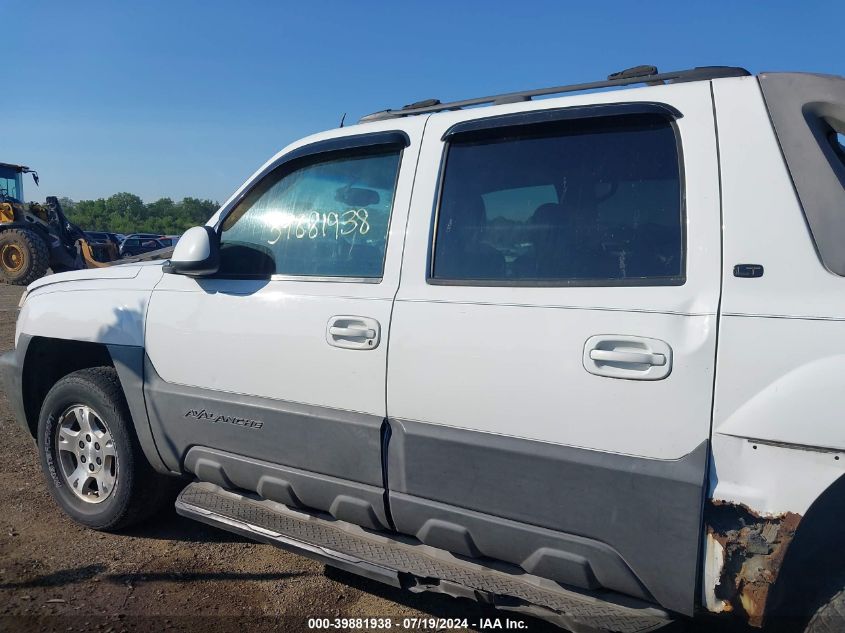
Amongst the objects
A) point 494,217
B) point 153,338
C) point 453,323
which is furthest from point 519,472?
point 153,338

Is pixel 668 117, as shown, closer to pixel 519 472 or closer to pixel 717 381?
pixel 717 381

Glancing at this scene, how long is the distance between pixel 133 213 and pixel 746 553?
236 feet

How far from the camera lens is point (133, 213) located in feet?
220

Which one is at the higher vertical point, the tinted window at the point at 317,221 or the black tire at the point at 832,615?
the tinted window at the point at 317,221

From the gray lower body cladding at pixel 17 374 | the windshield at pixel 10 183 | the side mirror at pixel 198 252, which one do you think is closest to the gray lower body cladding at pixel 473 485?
the side mirror at pixel 198 252

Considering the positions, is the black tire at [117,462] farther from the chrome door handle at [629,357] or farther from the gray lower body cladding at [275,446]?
the chrome door handle at [629,357]

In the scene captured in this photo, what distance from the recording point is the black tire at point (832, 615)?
76.5 inches

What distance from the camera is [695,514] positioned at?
206 centimetres

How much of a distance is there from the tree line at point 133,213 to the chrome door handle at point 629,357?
195 feet

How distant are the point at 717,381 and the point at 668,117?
92 centimetres

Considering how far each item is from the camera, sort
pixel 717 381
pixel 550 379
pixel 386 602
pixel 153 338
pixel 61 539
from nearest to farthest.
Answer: pixel 717 381
pixel 550 379
pixel 386 602
pixel 153 338
pixel 61 539

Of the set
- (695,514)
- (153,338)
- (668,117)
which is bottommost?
(695,514)

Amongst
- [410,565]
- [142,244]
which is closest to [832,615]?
[410,565]

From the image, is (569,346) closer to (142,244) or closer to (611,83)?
(611,83)
